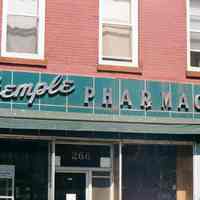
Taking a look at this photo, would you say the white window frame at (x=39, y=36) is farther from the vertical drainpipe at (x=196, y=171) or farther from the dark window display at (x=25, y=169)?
the vertical drainpipe at (x=196, y=171)

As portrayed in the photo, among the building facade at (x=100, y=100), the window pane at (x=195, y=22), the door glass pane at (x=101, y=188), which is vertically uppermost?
the window pane at (x=195, y=22)

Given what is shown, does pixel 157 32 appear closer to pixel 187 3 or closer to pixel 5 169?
pixel 187 3

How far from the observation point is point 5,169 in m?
14.8

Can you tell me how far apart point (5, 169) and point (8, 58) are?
2346mm

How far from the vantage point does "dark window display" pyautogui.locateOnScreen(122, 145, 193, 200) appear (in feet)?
51.8

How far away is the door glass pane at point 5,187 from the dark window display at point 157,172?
Result: 8.44 feet

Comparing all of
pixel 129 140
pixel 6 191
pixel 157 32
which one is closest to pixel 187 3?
pixel 157 32

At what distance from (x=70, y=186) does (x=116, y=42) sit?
135 inches

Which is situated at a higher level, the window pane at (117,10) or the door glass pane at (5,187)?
the window pane at (117,10)

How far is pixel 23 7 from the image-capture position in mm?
15422

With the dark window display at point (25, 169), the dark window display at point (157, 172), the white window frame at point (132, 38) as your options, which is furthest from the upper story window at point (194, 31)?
the dark window display at point (25, 169)

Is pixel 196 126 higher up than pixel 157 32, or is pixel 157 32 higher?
pixel 157 32

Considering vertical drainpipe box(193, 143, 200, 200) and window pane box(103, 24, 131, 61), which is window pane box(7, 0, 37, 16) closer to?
window pane box(103, 24, 131, 61)

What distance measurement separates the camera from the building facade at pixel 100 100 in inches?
585
